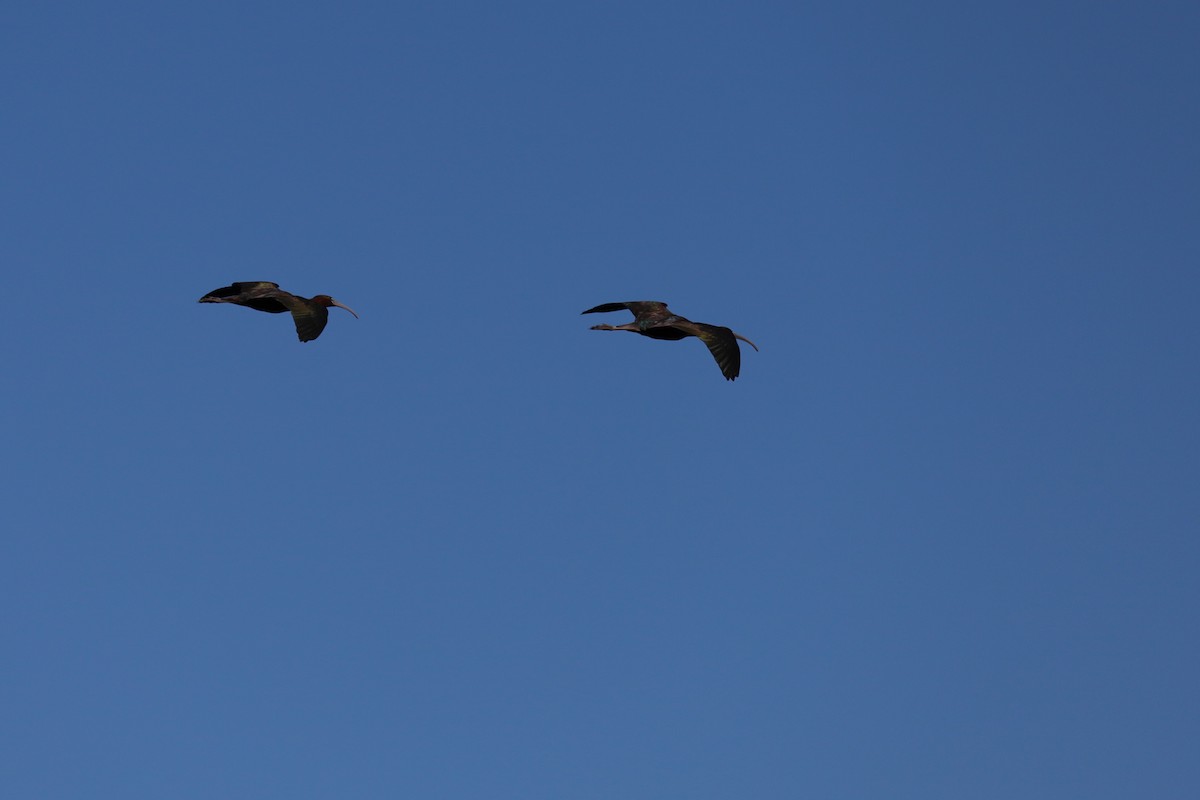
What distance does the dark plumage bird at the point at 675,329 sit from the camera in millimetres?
61281

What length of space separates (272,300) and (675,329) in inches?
547

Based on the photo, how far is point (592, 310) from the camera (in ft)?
215

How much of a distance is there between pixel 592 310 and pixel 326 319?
9407 millimetres

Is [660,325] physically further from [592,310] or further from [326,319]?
[326,319]

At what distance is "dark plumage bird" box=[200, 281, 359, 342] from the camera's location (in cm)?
6241

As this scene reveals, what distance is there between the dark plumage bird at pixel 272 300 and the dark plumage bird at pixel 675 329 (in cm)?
945

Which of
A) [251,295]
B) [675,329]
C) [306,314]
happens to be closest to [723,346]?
[675,329]

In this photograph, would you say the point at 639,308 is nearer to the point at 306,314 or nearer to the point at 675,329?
the point at 675,329

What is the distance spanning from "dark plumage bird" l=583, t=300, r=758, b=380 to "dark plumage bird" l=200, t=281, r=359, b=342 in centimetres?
945

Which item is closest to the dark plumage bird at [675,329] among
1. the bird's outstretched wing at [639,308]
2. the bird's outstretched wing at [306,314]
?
the bird's outstretched wing at [639,308]

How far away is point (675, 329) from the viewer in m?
64.2

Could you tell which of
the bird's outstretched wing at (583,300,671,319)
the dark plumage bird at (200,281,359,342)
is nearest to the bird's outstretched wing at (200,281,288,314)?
the dark plumage bird at (200,281,359,342)

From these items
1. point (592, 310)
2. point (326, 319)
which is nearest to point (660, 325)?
point (592, 310)

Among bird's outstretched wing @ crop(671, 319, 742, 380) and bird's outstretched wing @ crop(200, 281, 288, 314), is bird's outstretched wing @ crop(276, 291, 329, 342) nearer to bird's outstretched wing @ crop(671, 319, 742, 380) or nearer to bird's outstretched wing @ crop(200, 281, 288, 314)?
bird's outstretched wing @ crop(200, 281, 288, 314)
